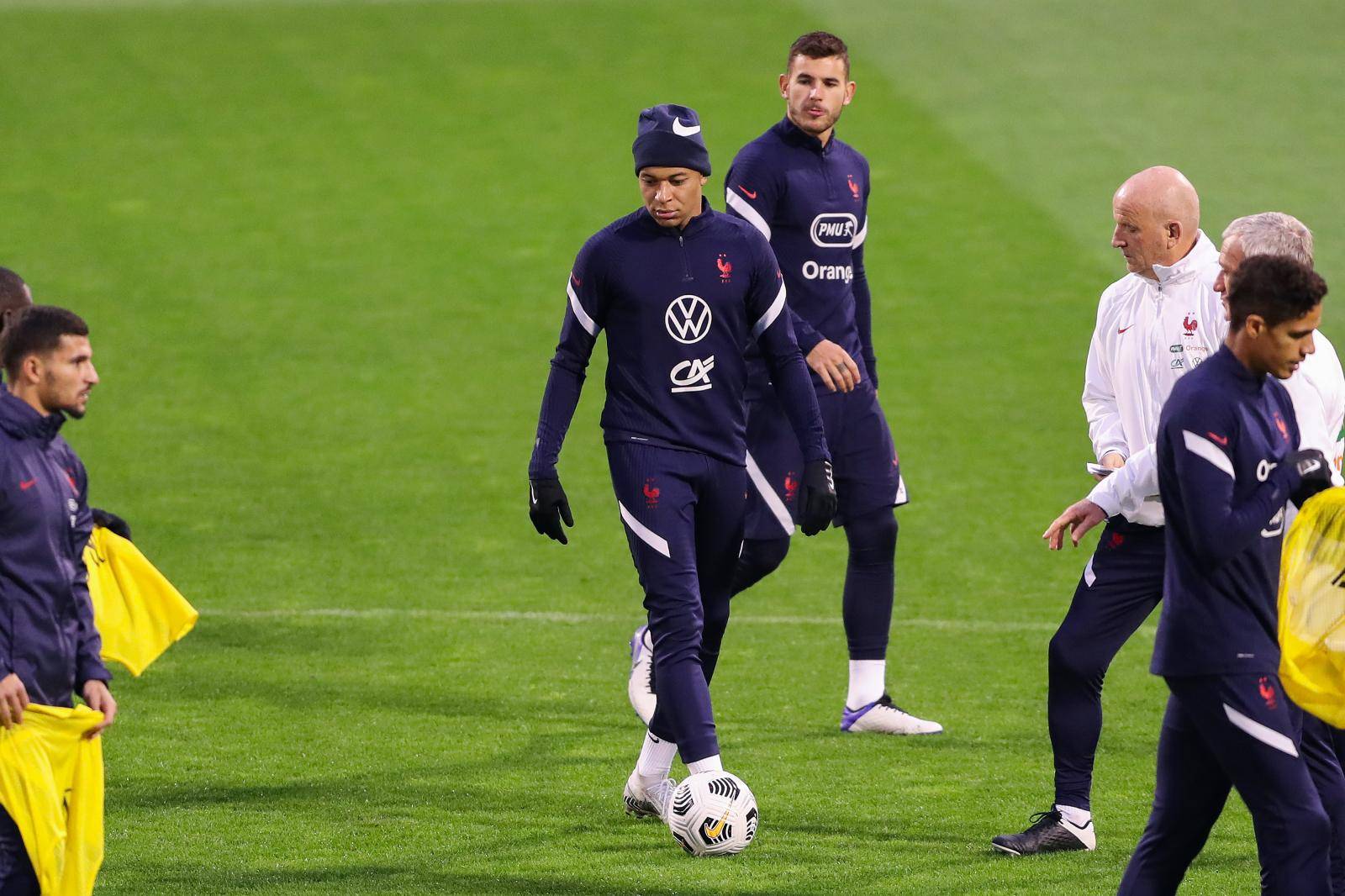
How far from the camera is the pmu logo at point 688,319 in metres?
6.51

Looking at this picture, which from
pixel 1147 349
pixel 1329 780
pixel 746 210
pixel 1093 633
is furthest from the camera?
pixel 746 210

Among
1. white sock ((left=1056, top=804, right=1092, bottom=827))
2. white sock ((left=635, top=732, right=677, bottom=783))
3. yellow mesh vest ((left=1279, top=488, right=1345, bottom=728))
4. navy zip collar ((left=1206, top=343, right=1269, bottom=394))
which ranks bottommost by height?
white sock ((left=635, top=732, right=677, bottom=783))

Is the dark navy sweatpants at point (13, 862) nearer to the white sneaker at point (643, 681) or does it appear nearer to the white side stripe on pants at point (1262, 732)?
the white side stripe on pants at point (1262, 732)

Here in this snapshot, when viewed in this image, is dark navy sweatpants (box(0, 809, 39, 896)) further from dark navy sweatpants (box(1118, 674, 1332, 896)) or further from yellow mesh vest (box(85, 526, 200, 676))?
dark navy sweatpants (box(1118, 674, 1332, 896))

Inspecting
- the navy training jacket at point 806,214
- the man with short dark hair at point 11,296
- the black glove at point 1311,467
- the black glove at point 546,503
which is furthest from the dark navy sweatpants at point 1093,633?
the man with short dark hair at point 11,296

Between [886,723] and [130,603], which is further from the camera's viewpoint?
[886,723]

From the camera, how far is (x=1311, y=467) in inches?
189

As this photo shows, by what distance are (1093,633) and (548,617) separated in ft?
14.1

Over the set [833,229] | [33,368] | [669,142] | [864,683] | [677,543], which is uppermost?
[669,142]

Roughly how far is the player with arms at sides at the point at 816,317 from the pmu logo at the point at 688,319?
154 cm

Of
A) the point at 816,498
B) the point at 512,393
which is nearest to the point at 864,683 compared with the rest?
the point at 816,498

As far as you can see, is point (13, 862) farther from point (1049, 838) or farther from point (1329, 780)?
point (1329, 780)

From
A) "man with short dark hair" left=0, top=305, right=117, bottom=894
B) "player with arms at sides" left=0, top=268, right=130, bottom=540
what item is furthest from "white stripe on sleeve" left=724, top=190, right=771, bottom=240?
"man with short dark hair" left=0, top=305, right=117, bottom=894

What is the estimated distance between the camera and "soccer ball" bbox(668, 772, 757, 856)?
239 inches
